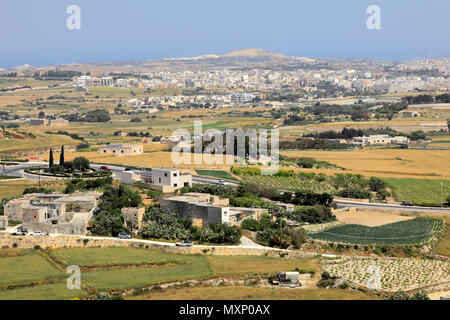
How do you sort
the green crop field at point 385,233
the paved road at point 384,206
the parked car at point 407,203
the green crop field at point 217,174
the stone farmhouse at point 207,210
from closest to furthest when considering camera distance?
the green crop field at point 385,233 < the stone farmhouse at point 207,210 < the paved road at point 384,206 < the parked car at point 407,203 < the green crop field at point 217,174

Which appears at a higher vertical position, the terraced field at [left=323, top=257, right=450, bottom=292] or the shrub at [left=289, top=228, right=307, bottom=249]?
the shrub at [left=289, top=228, right=307, bottom=249]

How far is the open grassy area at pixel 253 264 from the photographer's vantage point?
2080cm

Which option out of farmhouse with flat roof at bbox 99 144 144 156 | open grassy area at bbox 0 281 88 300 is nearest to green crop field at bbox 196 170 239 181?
farmhouse with flat roof at bbox 99 144 144 156

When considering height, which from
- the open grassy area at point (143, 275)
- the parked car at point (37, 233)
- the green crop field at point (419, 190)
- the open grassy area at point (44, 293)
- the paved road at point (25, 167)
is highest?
the paved road at point (25, 167)

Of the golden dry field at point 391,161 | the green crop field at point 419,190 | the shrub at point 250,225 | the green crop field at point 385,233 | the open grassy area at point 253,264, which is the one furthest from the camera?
the golden dry field at point 391,161

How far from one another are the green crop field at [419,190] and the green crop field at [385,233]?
17.7ft

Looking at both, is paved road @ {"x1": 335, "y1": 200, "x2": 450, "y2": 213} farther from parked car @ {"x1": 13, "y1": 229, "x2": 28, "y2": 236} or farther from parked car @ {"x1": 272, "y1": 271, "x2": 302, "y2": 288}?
parked car @ {"x1": 13, "y1": 229, "x2": 28, "y2": 236}

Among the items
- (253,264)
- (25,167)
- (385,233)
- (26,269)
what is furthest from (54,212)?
(25,167)

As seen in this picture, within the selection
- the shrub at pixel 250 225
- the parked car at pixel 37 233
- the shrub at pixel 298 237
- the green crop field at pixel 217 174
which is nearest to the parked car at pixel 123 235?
the parked car at pixel 37 233

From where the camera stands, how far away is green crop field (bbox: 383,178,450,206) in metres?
34.4

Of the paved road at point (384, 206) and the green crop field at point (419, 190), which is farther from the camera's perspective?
the green crop field at point (419, 190)

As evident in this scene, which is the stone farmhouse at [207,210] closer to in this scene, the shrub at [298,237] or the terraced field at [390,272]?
the shrub at [298,237]

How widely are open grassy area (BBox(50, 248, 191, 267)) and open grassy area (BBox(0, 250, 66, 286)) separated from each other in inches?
23.8

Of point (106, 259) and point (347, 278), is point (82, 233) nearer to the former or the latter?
point (106, 259)
